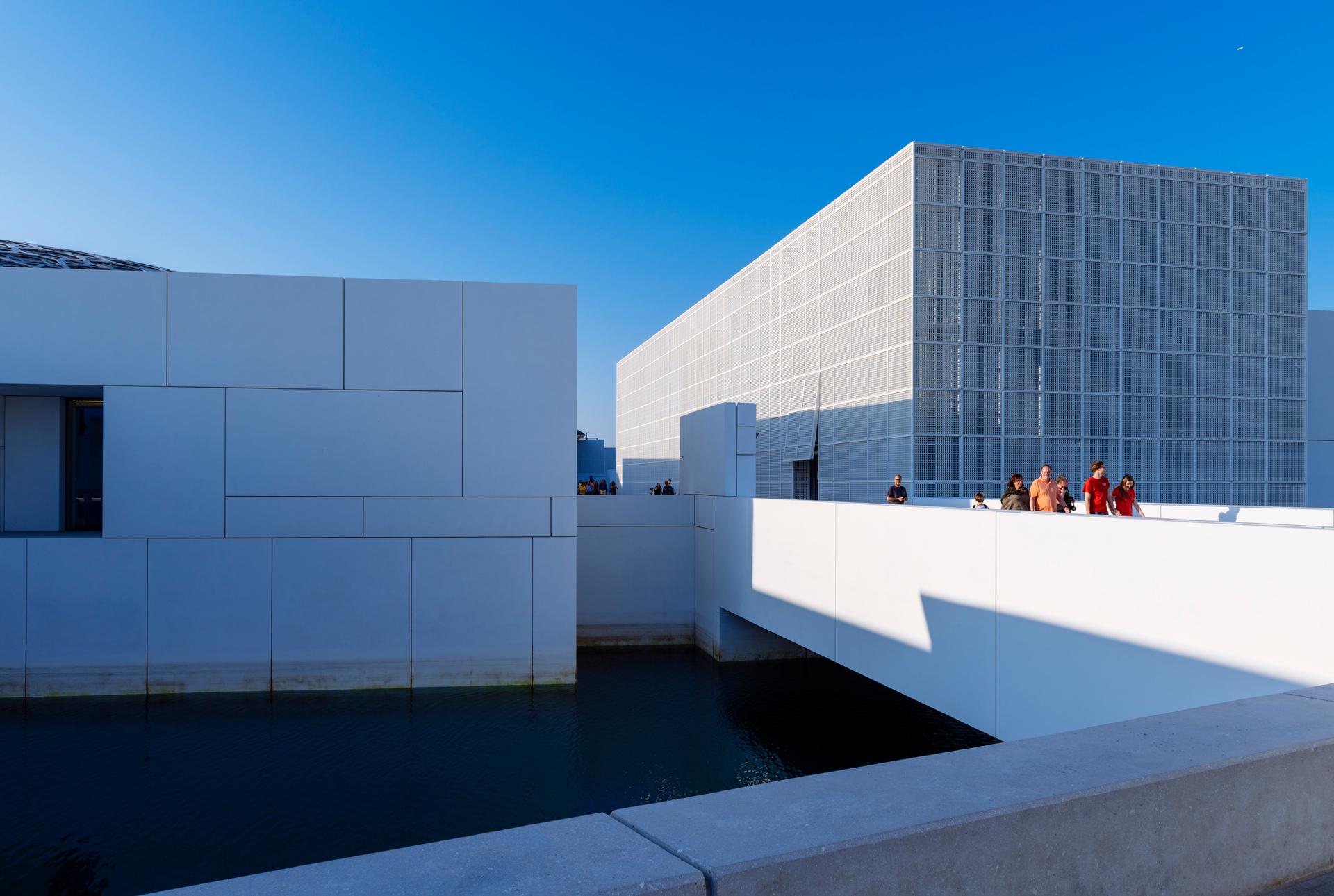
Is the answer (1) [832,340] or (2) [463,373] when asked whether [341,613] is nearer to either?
(2) [463,373]

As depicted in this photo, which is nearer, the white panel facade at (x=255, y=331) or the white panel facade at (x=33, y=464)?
the white panel facade at (x=255, y=331)

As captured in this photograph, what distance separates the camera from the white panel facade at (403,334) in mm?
14406

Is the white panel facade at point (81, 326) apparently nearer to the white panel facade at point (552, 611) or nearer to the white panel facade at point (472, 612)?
the white panel facade at point (472, 612)

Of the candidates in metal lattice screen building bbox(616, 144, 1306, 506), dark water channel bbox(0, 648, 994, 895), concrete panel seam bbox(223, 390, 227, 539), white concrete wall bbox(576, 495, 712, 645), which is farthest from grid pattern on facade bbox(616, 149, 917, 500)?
concrete panel seam bbox(223, 390, 227, 539)

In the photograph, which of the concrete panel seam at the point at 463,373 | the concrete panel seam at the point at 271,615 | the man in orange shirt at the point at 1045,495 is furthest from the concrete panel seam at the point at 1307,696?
the concrete panel seam at the point at 271,615

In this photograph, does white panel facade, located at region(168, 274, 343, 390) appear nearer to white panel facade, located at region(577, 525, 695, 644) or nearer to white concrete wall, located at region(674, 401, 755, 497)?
white panel facade, located at region(577, 525, 695, 644)

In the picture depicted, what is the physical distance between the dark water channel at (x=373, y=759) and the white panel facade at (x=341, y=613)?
0.41m

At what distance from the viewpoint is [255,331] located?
14.2m

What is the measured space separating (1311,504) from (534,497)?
26070 mm

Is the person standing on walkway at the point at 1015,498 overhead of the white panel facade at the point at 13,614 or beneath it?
overhead

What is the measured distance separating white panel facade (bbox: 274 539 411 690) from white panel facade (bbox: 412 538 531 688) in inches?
9.7

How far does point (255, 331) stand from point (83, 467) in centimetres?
490

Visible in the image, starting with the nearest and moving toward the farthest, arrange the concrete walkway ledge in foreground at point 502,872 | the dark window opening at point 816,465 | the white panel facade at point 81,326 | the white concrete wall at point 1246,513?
the concrete walkway ledge in foreground at point 502,872, the white concrete wall at point 1246,513, the white panel facade at point 81,326, the dark window opening at point 816,465

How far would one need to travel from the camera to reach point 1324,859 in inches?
124
